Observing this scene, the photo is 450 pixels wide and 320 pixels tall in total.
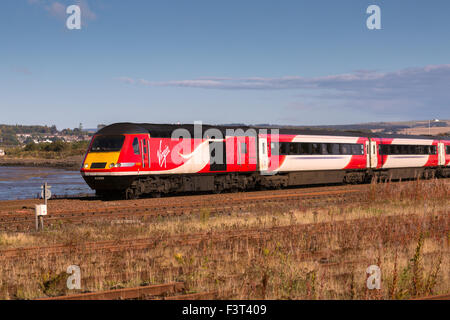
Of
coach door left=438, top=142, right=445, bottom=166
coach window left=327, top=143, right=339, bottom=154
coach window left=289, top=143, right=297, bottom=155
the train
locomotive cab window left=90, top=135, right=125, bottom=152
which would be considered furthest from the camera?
coach door left=438, top=142, right=445, bottom=166

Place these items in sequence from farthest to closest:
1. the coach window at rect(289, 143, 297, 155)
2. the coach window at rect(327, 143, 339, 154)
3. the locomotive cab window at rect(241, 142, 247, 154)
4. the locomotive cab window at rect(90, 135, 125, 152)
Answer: the coach window at rect(327, 143, 339, 154) < the coach window at rect(289, 143, 297, 155) < the locomotive cab window at rect(241, 142, 247, 154) < the locomotive cab window at rect(90, 135, 125, 152)

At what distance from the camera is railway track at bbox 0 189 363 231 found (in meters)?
16.4

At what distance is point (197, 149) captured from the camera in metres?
24.4

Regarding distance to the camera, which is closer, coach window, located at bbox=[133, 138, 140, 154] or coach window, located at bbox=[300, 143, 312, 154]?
coach window, located at bbox=[133, 138, 140, 154]

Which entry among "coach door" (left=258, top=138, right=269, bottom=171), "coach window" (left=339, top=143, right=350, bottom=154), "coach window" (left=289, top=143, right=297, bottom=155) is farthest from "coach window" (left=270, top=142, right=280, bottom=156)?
"coach window" (left=339, top=143, right=350, bottom=154)

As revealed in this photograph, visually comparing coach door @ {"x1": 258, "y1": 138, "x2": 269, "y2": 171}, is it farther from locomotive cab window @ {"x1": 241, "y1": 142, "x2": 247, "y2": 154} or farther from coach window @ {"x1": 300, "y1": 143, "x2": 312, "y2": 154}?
coach window @ {"x1": 300, "y1": 143, "x2": 312, "y2": 154}

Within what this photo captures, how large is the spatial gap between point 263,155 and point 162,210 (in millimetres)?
10027

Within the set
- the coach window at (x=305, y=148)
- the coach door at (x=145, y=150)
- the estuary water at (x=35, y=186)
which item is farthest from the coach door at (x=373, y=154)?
the estuary water at (x=35, y=186)

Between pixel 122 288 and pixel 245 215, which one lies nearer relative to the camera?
pixel 122 288

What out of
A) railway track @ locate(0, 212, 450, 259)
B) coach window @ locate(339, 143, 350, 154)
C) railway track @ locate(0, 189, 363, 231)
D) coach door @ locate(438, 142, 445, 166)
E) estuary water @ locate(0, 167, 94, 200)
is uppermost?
coach window @ locate(339, 143, 350, 154)
